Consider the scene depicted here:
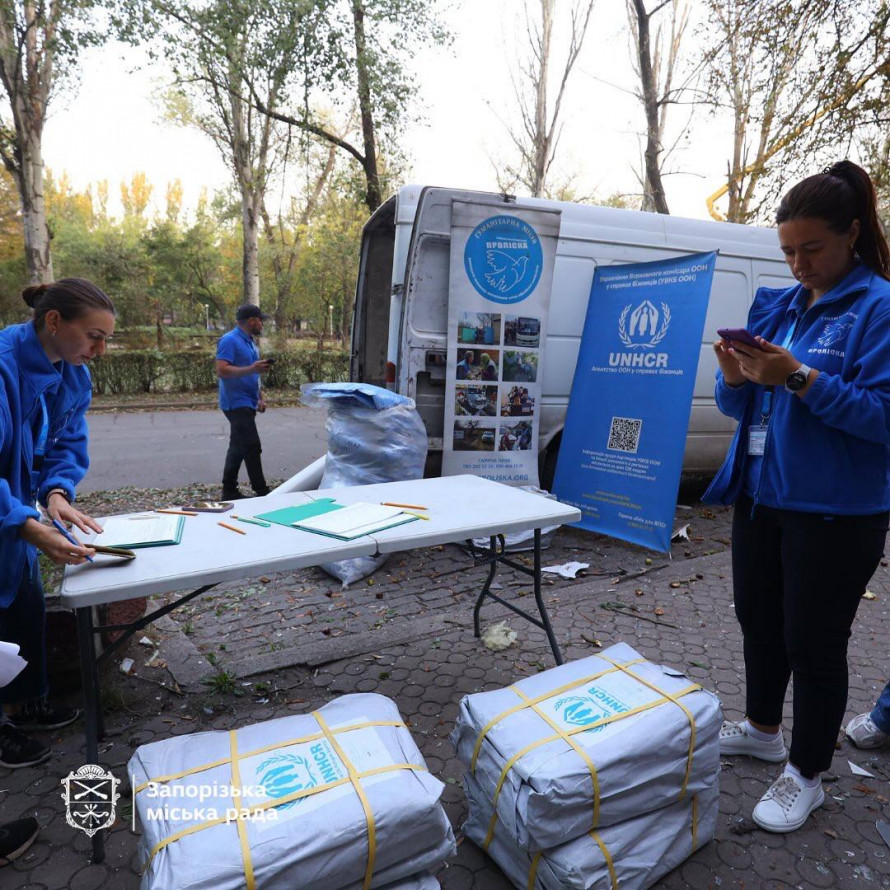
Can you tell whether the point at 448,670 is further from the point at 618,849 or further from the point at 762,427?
the point at 762,427

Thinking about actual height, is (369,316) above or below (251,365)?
above

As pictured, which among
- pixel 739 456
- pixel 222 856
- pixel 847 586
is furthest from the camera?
pixel 739 456

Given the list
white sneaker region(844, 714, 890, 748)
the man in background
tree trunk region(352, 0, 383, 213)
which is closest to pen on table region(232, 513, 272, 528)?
white sneaker region(844, 714, 890, 748)

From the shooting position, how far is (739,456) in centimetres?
210

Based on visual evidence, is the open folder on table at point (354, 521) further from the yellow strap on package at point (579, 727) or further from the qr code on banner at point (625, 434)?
the qr code on banner at point (625, 434)

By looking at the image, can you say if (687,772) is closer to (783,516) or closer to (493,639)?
(783,516)

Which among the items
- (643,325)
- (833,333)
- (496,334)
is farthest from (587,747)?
(643,325)

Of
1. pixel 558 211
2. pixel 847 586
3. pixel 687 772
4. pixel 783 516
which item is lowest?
pixel 687 772

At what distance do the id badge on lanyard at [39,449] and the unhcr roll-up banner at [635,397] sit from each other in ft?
12.2

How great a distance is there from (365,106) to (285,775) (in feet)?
35.3

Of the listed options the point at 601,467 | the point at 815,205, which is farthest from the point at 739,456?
the point at 601,467

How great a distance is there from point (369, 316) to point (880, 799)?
4.71 meters

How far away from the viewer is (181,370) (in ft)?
46.5

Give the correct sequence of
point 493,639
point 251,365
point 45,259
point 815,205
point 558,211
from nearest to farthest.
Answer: point 815,205
point 493,639
point 558,211
point 251,365
point 45,259
